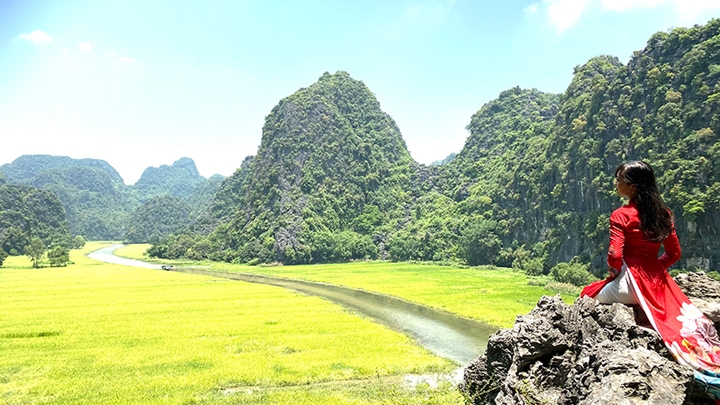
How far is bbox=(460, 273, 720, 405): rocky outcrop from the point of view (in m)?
4.10

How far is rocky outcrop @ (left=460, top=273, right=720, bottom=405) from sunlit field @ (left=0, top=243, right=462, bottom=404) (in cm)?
126

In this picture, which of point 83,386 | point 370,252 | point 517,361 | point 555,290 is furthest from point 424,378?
point 370,252

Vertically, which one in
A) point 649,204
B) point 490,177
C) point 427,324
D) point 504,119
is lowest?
point 427,324

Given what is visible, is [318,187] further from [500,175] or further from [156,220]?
[156,220]

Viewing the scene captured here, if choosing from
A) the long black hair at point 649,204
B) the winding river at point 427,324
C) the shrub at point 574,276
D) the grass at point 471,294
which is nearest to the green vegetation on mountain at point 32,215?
the grass at point 471,294

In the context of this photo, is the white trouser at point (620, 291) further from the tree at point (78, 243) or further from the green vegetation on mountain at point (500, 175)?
the tree at point (78, 243)

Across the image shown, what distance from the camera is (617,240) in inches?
177

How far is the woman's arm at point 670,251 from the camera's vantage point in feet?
14.7

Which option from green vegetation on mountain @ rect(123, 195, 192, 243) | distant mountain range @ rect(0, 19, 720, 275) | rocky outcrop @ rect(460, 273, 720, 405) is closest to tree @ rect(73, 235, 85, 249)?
distant mountain range @ rect(0, 19, 720, 275)

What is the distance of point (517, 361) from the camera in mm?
5855

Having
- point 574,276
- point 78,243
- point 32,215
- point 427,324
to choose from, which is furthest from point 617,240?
point 78,243

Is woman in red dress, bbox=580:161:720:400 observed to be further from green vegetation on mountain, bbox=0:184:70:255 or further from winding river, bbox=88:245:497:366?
green vegetation on mountain, bbox=0:184:70:255

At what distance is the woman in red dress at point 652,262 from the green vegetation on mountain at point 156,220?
7014 inches

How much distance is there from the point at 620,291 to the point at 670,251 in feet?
2.20
